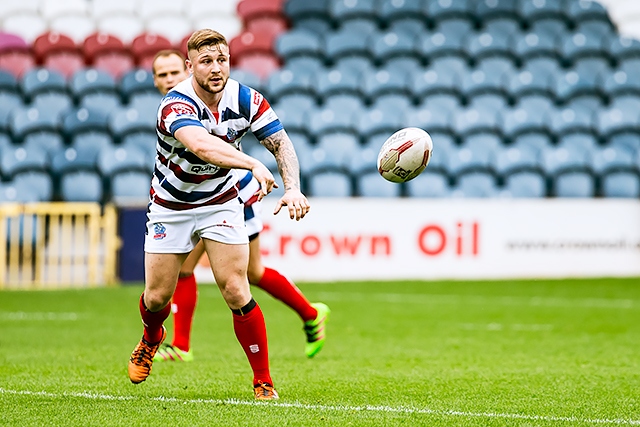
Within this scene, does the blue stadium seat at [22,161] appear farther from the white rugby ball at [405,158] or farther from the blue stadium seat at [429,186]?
the white rugby ball at [405,158]

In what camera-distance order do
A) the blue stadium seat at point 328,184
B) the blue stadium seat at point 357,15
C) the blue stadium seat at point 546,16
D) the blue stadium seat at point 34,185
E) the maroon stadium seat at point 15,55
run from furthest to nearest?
the blue stadium seat at point 546,16
the blue stadium seat at point 357,15
the maroon stadium seat at point 15,55
the blue stadium seat at point 328,184
the blue stadium seat at point 34,185

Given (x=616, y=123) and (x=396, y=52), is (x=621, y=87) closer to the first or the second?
(x=616, y=123)

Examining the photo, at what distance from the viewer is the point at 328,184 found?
1562 centimetres

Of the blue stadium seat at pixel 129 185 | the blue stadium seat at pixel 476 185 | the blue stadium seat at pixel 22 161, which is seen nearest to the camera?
the blue stadium seat at pixel 129 185

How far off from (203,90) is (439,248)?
32.2ft

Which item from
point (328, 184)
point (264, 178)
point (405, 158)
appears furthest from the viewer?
point (328, 184)

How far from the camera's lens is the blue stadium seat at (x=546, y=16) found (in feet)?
61.5

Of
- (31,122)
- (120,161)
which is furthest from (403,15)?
(31,122)

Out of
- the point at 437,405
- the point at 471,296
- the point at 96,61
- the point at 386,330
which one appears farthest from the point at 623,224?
the point at 437,405

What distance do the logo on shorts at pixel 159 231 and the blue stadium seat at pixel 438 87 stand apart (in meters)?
12.4

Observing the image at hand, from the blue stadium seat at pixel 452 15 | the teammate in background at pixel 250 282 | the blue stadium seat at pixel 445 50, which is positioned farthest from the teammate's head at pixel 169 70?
the blue stadium seat at pixel 452 15

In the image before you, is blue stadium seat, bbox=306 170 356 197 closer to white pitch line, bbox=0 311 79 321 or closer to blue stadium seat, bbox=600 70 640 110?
blue stadium seat, bbox=600 70 640 110

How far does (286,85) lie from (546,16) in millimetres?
5364

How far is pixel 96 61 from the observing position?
17.9 metres
